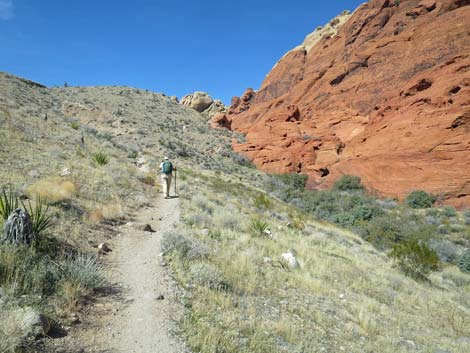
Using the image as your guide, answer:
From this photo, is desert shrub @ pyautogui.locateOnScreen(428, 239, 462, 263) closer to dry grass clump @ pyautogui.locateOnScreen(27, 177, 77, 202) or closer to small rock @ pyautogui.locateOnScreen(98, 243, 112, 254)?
small rock @ pyautogui.locateOnScreen(98, 243, 112, 254)

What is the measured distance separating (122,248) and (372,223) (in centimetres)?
1851

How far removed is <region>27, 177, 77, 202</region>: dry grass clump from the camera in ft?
21.0

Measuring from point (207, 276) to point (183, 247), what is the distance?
1.10 metres

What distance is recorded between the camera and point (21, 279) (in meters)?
3.40

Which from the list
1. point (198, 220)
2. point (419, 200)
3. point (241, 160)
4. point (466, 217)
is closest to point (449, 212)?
point (466, 217)

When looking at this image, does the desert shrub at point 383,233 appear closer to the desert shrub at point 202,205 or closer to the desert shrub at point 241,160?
the desert shrub at point 202,205

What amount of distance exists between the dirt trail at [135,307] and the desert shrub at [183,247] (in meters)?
0.23

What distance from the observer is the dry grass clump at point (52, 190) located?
6387 millimetres

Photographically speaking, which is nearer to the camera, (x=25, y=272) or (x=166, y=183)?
(x=25, y=272)

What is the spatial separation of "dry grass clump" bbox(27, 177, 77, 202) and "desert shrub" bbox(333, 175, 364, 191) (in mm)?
28960

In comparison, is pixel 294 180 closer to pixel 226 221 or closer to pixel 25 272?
pixel 226 221

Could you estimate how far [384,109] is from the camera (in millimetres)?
35438

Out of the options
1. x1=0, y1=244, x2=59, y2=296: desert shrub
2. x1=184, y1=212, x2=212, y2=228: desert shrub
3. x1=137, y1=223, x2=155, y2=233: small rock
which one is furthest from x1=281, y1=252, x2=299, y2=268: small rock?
x1=0, y1=244, x2=59, y2=296: desert shrub

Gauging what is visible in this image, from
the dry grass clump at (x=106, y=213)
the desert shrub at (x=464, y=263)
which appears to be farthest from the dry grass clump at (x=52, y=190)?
the desert shrub at (x=464, y=263)
